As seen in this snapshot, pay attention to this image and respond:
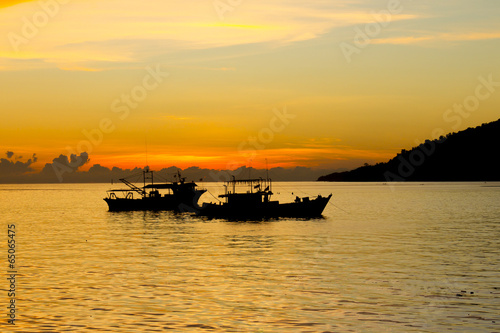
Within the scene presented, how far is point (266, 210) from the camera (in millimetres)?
107938

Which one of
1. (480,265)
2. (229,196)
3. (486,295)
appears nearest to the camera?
(486,295)

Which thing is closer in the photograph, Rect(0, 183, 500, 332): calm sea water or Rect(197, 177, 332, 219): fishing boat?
Rect(0, 183, 500, 332): calm sea water

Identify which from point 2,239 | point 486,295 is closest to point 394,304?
point 486,295

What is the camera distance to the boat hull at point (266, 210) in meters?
107

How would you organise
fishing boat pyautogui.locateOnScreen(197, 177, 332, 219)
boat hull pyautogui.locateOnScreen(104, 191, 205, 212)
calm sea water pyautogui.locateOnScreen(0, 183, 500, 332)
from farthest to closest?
boat hull pyautogui.locateOnScreen(104, 191, 205, 212)
fishing boat pyautogui.locateOnScreen(197, 177, 332, 219)
calm sea water pyautogui.locateOnScreen(0, 183, 500, 332)

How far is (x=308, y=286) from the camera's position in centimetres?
3741

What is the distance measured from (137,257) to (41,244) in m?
18.6

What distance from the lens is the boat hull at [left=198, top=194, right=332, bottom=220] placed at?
352ft

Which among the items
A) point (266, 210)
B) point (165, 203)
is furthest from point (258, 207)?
point (165, 203)

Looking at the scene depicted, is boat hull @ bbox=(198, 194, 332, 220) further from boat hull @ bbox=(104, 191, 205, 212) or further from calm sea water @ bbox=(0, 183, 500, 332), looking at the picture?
calm sea water @ bbox=(0, 183, 500, 332)

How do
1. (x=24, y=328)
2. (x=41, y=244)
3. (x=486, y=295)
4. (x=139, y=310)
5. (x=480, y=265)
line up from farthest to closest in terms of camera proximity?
1. (x=41, y=244)
2. (x=480, y=265)
3. (x=486, y=295)
4. (x=139, y=310)
5. (x=24, y=328)

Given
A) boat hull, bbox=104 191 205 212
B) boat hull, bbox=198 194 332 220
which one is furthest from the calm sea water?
boat hull, bbox=104 191 205 212

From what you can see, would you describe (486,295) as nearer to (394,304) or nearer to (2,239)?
(394,304)

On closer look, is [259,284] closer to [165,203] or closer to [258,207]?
[258,207]
